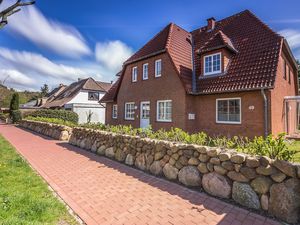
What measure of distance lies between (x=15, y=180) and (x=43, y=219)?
106 inches

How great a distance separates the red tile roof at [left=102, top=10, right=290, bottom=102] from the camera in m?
11.6

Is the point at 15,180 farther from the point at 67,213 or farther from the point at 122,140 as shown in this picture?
the point at 122,140

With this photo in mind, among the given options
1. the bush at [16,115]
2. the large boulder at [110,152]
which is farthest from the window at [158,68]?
the bush at [16,115]

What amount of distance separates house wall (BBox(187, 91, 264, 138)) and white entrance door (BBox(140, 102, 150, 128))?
3.70 meters

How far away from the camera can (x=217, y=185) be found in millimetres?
4914

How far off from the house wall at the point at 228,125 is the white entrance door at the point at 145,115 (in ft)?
12.2

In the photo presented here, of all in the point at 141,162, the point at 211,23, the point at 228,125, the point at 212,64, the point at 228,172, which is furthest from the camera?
the point at 211,23

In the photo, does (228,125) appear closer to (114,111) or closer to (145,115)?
(145,115)

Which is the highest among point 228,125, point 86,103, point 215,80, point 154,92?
point 215,80

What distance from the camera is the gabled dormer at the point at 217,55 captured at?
43.0 feet

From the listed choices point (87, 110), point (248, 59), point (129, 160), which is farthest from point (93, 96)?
point (129, 160)

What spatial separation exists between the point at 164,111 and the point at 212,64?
179 inches

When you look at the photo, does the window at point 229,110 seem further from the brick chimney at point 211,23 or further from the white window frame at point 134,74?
the brick chimney at point 211,23

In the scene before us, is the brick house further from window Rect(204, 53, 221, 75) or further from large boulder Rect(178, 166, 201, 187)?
large boulder Rect(178, 166, 201, 187)
